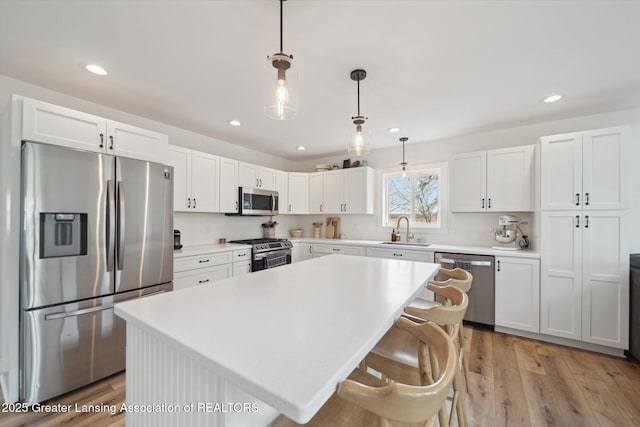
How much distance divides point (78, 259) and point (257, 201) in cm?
231

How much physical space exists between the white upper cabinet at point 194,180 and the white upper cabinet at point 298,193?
58.1 inches

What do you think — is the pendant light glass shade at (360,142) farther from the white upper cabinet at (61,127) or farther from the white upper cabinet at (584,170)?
the white upper cabinet at (584,170)

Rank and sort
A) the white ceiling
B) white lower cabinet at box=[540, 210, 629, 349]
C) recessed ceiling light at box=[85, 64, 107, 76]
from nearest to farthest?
the white ceiling < recessed ceiling light at box=[85, 64, 107, 76] < white lower cabinet at box=[540, 210, 629, 349]

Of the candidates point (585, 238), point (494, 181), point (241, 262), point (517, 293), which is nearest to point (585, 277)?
point (585, 238)

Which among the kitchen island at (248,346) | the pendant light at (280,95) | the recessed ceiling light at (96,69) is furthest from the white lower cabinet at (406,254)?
the recessed ceiling light at (96,69)

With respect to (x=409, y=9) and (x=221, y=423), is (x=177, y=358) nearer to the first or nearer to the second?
(x=221, y=423)

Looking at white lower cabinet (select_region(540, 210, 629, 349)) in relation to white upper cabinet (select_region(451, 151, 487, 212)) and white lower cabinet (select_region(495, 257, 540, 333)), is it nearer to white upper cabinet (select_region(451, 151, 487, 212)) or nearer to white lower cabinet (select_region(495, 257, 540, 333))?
white lower cabinet (select_region(495, 257, 540, 333))

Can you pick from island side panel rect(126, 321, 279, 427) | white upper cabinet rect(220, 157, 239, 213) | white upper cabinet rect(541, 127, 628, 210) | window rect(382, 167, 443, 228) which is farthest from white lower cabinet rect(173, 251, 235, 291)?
white upper cabinet rect(541, 127, 628, 210)

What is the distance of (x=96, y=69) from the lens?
6.68 ft

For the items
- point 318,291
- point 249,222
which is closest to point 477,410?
point 318,291

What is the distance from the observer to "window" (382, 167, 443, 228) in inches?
159

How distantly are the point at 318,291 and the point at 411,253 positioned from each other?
2475 millimetres

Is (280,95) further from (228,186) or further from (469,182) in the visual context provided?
(469,182)

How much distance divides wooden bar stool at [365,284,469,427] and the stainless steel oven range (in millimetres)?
2356
